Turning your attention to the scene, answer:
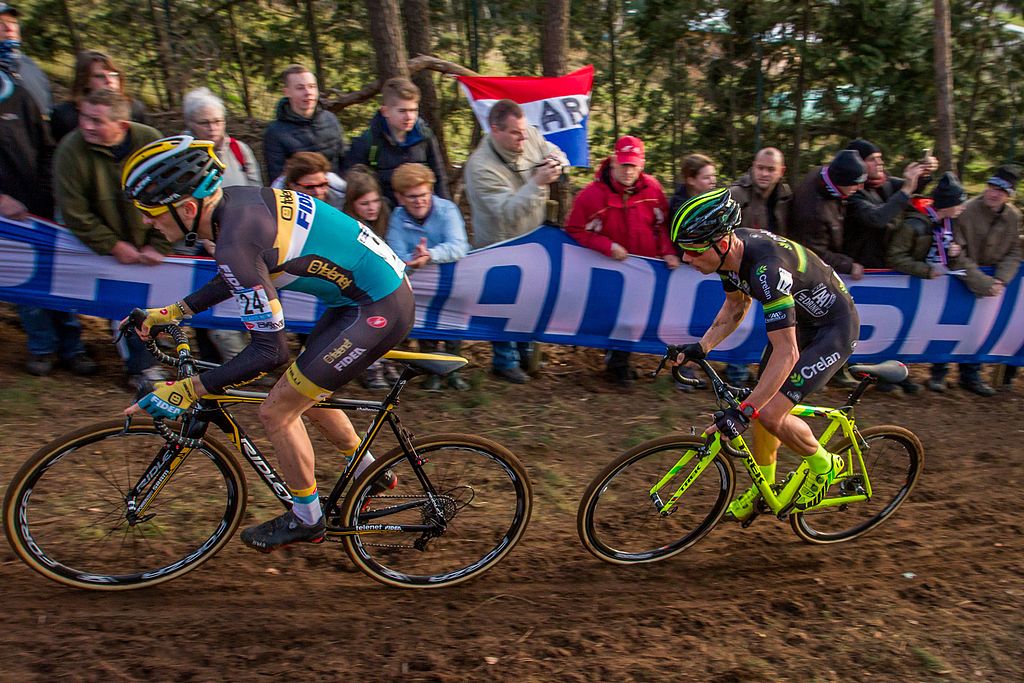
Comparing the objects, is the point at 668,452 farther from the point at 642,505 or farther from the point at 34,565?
the point at 34,565

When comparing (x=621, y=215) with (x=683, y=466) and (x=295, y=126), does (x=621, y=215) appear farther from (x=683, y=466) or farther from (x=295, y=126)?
(x=683, y=466)

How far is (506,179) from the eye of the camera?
21.8ft

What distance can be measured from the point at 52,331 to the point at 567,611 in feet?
14.1

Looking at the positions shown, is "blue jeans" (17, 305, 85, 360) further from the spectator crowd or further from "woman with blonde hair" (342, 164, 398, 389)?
"woman with blonde hair" (342, 164, 398, 389)

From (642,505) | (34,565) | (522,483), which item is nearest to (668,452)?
(642,505)

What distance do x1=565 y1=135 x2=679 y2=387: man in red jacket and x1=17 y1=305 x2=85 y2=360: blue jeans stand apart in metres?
3.76

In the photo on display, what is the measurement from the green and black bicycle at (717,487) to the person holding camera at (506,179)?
2.51 m

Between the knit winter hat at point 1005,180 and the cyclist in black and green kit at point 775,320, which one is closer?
the cyclist in black and green kit at point 775,320

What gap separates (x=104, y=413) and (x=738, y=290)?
4.24m

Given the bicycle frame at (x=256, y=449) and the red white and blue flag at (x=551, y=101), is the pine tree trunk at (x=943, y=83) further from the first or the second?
the bicycle frame at (x=256, y=449)

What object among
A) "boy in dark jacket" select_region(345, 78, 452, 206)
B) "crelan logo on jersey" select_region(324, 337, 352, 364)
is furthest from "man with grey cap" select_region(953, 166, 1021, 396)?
"crelan logo on jersey" select_region(324, 337, 352, 364)

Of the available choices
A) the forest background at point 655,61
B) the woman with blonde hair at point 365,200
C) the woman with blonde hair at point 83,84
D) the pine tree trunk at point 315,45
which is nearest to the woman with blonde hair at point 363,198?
the woman with blonde hair at point 365,200

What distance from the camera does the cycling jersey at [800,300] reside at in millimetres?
4160

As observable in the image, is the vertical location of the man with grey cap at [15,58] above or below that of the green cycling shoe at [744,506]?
above
